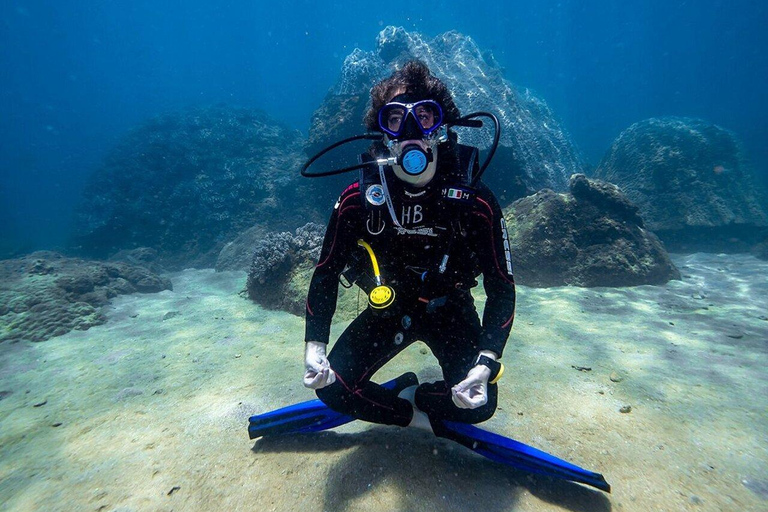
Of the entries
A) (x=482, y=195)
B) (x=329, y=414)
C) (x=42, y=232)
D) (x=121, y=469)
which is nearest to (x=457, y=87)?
(x=482, y=195)

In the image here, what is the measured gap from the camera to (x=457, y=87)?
11.9 m

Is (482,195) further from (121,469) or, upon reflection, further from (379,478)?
(121,469)

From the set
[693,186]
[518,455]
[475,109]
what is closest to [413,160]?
[518,455]

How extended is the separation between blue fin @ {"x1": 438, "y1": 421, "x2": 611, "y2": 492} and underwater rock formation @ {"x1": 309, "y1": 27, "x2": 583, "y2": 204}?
31.0ft

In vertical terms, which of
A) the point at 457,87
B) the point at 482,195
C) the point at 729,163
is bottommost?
the point at 482,195

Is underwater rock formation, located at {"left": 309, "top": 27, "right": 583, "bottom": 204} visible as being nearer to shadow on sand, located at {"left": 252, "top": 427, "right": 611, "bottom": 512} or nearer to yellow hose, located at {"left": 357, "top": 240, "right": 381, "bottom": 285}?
yellow hose, located at {"left": 357, "top": 240, "right": 381, "bottom": 285}

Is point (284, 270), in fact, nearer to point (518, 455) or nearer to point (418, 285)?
point (418, 285)

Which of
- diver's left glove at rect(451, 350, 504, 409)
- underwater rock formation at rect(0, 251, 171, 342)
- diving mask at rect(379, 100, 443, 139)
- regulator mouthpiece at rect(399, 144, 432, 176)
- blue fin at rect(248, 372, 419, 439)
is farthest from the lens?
underwater rock formation at rect(0, 251, 171, 342)

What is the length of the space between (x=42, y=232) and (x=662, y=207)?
46.6 m

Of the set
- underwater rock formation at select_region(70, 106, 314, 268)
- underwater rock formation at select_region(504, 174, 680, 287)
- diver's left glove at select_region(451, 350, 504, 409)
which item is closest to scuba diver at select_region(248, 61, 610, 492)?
diver's left glove at select_region(451, 350, 504, 409)

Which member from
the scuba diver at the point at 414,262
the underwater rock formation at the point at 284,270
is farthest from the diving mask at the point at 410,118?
the underwater rock formation at the point at 284,270

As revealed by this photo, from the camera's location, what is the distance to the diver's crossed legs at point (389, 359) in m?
2.46

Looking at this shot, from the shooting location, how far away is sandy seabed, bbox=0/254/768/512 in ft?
7.05

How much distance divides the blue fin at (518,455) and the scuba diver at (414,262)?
9 centimetres
